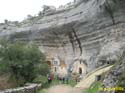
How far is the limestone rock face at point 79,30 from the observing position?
2952 centimetres

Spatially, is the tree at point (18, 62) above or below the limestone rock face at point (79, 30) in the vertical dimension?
below

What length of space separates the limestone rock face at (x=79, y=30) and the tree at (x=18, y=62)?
6.90m

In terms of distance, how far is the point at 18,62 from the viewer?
2542cm

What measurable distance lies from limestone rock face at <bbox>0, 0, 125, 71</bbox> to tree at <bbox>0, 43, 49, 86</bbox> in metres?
6.90

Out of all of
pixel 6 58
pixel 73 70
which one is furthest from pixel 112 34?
pixel 6 58

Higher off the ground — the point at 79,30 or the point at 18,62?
the point at 79,30

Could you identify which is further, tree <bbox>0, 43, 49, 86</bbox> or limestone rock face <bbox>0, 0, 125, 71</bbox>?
limestone rock face <bbox>0, 0, 125, 71</bbox>

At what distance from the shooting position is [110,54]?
28.7m

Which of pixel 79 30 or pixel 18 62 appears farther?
pixel 79 30

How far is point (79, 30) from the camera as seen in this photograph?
33.4 meters

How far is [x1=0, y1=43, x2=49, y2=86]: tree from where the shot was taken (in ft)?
83.5

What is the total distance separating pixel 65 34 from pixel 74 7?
10.2 feet

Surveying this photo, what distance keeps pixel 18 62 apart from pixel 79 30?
9960 mm

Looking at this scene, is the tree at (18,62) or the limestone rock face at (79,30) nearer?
the tree at (18,62)
